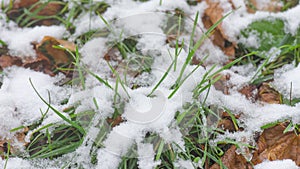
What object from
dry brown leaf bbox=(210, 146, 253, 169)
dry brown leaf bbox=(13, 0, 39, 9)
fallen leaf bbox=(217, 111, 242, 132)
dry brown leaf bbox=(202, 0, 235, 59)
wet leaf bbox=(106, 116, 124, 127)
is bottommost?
dry brown leaf bbox=(210, 146, 253, 169)

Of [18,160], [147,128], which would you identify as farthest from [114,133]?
[18,160]

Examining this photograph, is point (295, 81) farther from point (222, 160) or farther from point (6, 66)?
point (6, 66)

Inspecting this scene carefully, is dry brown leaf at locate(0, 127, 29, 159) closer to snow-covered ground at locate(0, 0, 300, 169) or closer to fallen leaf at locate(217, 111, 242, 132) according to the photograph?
snow-covered ground at locate(0, 0, 300, 169)

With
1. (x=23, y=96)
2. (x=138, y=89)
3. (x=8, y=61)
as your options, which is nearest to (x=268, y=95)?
(x=138, y=89)

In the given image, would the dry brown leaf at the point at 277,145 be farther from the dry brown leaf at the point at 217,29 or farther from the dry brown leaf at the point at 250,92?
the dry brown leaf at the point at 217,29

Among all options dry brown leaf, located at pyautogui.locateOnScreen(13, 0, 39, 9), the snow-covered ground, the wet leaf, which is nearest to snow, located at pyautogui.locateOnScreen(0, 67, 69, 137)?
the snow-covered ground
